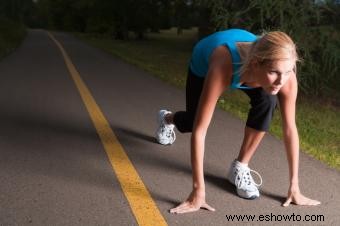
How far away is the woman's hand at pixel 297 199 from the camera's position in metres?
3.33

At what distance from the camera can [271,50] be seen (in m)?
2.71

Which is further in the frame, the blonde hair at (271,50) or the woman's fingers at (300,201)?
the woman's fingers at (300,201)

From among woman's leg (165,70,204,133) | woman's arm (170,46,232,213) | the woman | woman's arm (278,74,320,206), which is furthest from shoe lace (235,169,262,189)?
woman's leg (165,70,204,133)

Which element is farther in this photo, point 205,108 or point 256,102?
point 256,102

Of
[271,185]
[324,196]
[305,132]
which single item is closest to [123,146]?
[271,185]

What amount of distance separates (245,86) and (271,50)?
2.15 feet

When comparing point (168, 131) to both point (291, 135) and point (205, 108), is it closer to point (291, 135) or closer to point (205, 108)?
point (291, 135)

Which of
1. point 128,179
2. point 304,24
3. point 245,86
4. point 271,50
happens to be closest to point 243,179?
point 245,86

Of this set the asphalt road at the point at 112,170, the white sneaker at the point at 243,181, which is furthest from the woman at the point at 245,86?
the asphalt road at the point at 112,170

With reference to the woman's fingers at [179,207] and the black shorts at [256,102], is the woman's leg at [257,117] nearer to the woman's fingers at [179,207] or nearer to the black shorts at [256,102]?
the black shorts at [256,102]

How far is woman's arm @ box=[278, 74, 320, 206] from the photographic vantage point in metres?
3.30

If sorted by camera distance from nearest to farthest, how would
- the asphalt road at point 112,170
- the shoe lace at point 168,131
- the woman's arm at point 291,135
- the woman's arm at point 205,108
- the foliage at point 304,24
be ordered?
the woman's arm at point 205,108 < the asphalt road at point 112,170 < the woman's arm at point 291,135 < the shoe lace at point 168,131 < the foliage at point 304,24

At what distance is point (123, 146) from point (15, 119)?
171cm

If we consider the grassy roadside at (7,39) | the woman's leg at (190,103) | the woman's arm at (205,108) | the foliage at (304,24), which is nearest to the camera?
the woman's arm at (205,108)
